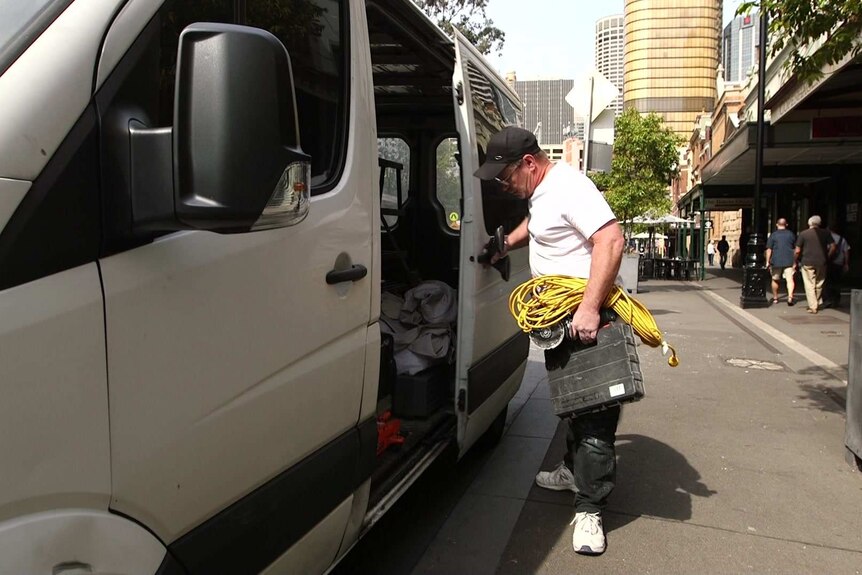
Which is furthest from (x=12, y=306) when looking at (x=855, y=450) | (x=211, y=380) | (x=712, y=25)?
(x=712, y=25)

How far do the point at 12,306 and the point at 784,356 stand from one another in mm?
9213

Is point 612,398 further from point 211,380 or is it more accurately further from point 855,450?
point 855,450

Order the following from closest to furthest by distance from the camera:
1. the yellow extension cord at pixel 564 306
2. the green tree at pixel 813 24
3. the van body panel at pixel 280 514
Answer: the van body panel at pixel 280 514, the yellow extension cord at pixel 564 306, the green tree at pixel 813 24

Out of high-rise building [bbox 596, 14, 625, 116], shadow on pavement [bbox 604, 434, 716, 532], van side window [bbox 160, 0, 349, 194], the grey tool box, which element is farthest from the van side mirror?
high-rise building [bbox 596, 14, 625, 116]

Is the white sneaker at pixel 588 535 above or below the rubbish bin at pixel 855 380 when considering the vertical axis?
below

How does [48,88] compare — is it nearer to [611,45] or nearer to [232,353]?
[232,353]

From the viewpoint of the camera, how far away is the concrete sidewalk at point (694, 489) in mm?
3432

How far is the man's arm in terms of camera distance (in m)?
3.19

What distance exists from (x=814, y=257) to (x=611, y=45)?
16076 centimetres

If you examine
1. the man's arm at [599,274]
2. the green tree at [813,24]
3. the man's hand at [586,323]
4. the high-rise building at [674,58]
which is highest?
the high-rise building at [674,58]

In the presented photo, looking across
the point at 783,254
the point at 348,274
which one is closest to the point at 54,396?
the point at 348,274

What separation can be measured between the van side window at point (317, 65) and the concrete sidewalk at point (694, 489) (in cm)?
206

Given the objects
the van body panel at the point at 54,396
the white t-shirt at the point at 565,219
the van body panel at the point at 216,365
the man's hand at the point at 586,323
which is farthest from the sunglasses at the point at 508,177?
the van body panel at the point at 54,396

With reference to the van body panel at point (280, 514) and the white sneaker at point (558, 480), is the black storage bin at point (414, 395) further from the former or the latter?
the van body panel at point (280, 514)
